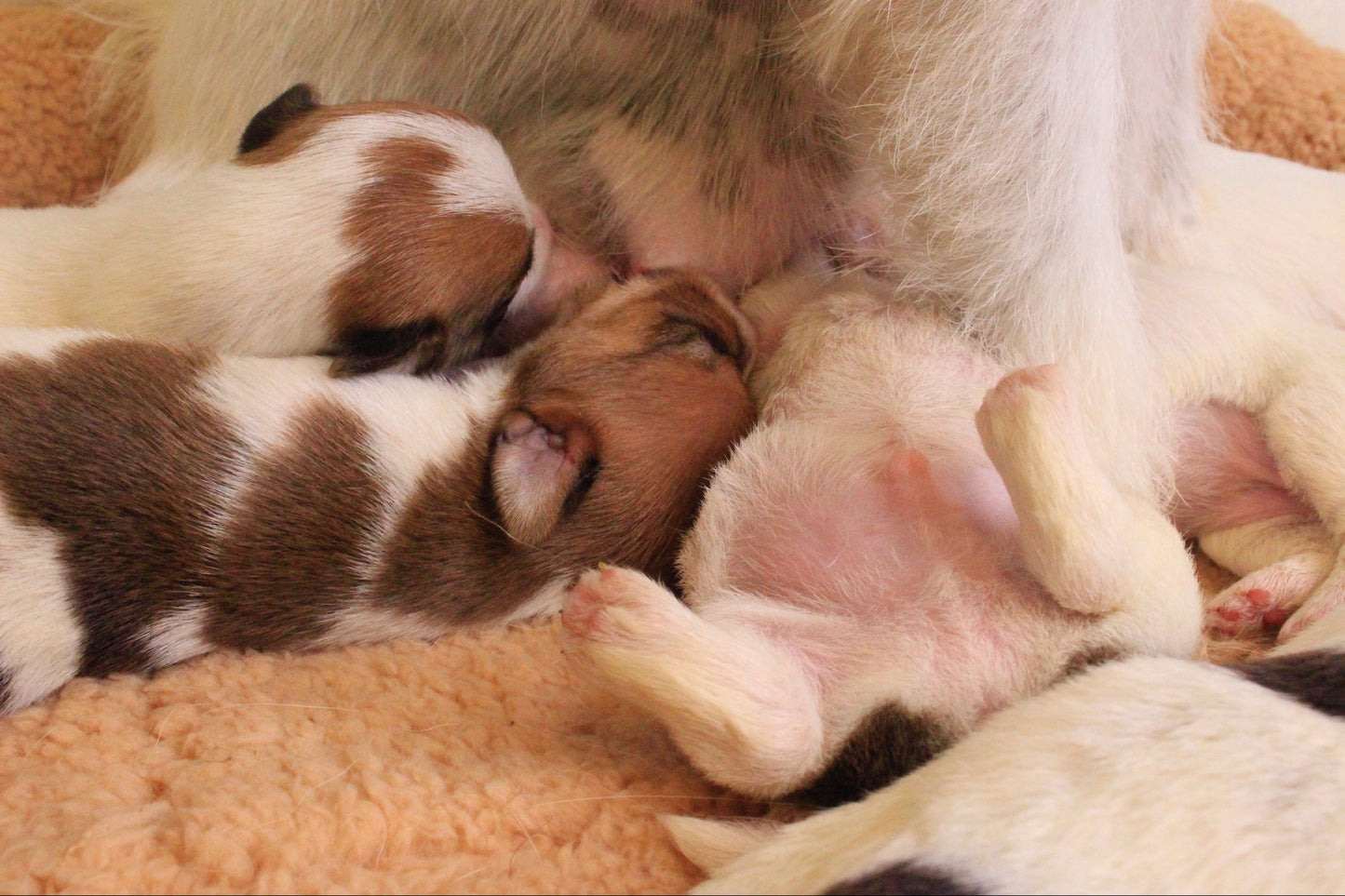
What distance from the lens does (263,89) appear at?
5.23 feet

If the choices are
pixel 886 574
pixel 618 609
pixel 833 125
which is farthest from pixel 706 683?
pixel 833 125

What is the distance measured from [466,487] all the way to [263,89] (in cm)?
72

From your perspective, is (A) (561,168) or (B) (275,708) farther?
(A) (561,168)

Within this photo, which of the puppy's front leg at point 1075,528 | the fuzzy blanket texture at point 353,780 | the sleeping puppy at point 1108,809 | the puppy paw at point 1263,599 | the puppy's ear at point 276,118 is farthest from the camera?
the puppy's ear at point 276,118

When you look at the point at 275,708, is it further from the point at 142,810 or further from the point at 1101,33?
the point at 1101,33

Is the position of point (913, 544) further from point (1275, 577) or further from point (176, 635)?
point (176, 635)

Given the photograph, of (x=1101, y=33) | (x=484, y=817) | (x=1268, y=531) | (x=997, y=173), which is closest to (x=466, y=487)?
(x=484, y=817)

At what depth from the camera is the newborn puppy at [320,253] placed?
131 centimetres

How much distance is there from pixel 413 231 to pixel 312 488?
1.07 ft

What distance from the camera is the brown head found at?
1.32 metres

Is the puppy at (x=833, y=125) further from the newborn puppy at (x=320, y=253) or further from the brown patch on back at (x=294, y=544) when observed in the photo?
the brown patch on back at (x=294, y=544)

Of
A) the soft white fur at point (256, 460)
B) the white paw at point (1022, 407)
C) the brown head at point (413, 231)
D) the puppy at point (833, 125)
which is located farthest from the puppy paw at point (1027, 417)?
the brown head at point (413, 231)

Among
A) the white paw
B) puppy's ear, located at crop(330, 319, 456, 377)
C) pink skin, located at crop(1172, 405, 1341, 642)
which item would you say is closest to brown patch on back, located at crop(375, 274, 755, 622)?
puppy's ear, located at crop(330, 319, 456, 377)

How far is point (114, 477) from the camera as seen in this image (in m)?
1.11
